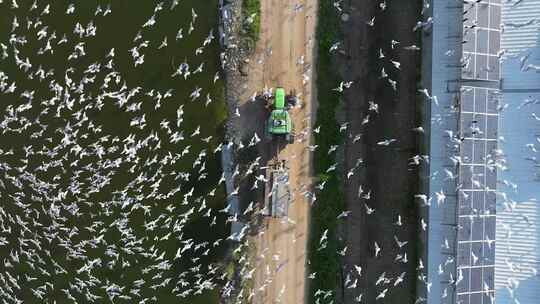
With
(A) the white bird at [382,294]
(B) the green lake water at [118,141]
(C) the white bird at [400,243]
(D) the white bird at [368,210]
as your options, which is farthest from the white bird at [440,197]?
(B) the green lake water at [118,141]

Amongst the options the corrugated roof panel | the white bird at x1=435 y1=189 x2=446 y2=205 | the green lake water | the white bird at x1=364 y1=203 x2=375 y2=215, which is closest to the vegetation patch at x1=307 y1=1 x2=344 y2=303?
the white bird at x1=364 y1=203 x2=375 y2=215

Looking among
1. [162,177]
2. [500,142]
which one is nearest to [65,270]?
[162,177]

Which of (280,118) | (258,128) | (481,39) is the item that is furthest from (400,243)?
(481,39)

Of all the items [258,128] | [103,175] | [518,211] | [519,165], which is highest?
[258,128]

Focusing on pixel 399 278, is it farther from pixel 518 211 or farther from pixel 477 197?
pixel 518 211

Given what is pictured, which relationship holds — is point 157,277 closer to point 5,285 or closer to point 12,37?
point 5,285

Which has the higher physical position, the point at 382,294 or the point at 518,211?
the point at 518,211

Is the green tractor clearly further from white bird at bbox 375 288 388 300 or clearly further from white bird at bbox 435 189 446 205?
white bird at bbox 375 288 388 300
